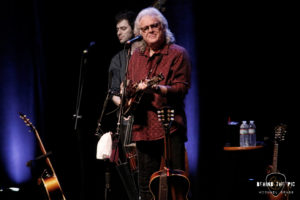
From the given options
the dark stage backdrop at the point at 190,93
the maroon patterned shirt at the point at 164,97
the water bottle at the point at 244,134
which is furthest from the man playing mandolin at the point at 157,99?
the water bottle at the point at 244,134

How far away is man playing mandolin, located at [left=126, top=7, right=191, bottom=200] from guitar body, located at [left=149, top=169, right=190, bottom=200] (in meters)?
0.09

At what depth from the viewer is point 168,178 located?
2.48m

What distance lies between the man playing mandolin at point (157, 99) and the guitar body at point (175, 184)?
9cm

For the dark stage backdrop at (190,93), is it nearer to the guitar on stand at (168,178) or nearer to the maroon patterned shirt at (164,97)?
the maroon patterned shirt at (164,97)

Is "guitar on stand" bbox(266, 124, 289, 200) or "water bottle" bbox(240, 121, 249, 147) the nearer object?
"guitar on stand" bbox(266, 124, 289, 200)

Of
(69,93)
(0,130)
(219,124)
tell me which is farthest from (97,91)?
(219,124)

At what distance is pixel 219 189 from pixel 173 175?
1590mm

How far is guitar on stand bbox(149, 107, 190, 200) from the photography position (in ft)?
8.13

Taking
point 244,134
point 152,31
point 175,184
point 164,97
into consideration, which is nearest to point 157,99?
point 164,97

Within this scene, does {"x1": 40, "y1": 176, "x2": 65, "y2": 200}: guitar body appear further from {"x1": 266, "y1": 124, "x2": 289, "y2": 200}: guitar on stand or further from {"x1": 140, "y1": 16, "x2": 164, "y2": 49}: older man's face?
{"x1": 266, "y1": 124, "x2": 289, "y2": 200}: guitar on stand

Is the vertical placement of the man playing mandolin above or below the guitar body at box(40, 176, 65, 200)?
above

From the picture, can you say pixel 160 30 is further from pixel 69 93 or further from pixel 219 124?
pixel 69 93

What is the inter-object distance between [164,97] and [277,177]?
1.66 m

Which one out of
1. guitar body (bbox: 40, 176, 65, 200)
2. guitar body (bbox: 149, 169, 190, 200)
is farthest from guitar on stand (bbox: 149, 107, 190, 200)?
guitar body (bbox: 40, 176, 65, 200)
